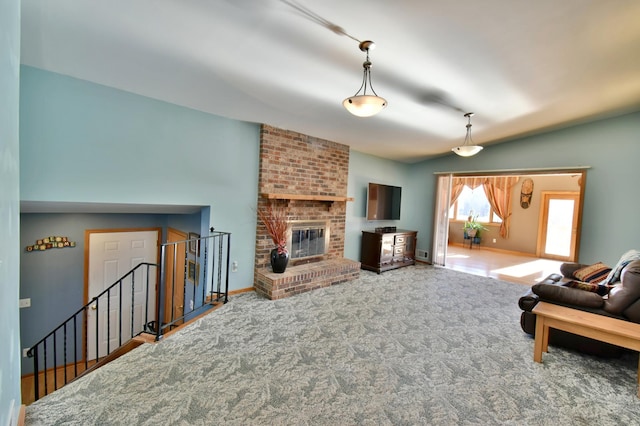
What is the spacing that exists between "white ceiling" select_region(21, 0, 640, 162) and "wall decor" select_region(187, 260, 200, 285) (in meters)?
2.18

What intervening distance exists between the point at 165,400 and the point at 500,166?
19.8ft

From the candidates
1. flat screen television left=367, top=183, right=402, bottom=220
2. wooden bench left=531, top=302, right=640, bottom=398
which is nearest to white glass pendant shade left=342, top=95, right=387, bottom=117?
wooden bench left=531, top=302, right=640, bottom=398

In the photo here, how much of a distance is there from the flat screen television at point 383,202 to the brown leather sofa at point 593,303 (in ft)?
10.2

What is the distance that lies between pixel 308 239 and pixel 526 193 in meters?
7.13

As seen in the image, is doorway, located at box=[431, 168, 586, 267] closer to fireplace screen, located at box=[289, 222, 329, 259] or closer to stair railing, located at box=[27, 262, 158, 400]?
fireplace screen, located at box=[289, 222, 329, 259]

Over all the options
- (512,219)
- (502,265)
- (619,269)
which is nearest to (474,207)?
(512,219)

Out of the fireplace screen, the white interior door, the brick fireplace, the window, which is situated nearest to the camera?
the brick fireplace

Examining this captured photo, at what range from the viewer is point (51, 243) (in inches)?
154

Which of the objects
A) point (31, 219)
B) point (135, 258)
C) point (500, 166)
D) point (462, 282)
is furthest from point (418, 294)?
point (31, 219)

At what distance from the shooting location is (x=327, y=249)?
5.09 metres

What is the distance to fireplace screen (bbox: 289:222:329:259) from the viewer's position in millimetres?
4574

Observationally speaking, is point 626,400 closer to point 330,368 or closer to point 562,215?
point 330,368

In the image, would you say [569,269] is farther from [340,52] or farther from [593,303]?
[340,52]

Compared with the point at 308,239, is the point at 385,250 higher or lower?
lower
